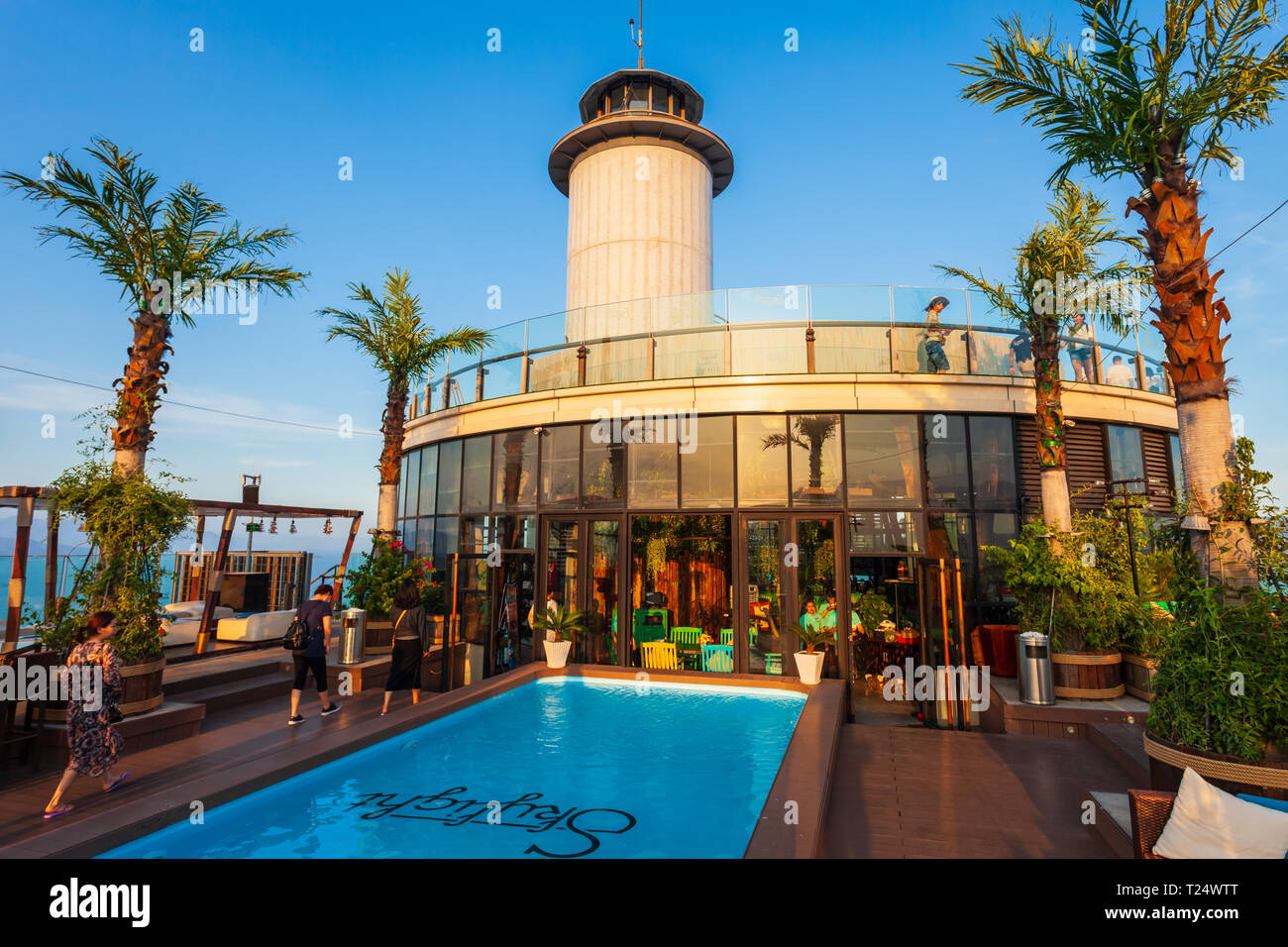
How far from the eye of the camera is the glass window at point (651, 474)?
11.1 metres

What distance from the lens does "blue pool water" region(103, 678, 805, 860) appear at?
4.44 m

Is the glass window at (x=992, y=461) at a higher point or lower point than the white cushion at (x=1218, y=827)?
higher

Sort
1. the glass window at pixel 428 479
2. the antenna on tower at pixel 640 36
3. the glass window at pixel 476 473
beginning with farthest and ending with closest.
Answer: the antenna on tower at pixel 640 36
the glass window at pixel 428 479
the glass window at pixel 476 473

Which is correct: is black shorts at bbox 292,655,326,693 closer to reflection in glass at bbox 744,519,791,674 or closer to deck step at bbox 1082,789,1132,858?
reflection in glass at bbox 744,519,791,674

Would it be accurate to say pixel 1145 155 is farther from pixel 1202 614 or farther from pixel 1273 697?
pixel 1273 697

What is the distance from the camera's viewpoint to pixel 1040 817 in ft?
16.1

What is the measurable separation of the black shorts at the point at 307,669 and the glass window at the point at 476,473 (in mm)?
5247

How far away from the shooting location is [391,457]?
12578mm

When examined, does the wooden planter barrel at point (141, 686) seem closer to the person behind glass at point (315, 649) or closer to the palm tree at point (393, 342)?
the person behind glass at point (315, 649)

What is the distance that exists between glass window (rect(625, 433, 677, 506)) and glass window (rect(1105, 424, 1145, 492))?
7967 millimetres

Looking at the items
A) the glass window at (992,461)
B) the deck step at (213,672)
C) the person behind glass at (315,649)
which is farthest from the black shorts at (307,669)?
the glass window at (992,461)

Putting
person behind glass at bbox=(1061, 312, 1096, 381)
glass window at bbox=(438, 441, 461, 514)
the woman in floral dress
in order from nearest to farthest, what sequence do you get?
the woman in floral dress, person behind glass at bbox=(1061, 312, 1096, 381), glass window at bbox=(438, 441, 461, 514)

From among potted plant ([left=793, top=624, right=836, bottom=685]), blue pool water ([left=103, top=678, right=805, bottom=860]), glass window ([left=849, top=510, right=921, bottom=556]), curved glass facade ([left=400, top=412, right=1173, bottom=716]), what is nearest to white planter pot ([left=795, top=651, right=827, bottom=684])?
potted plant ([left=793, top=624, right=836, bottom=685])
